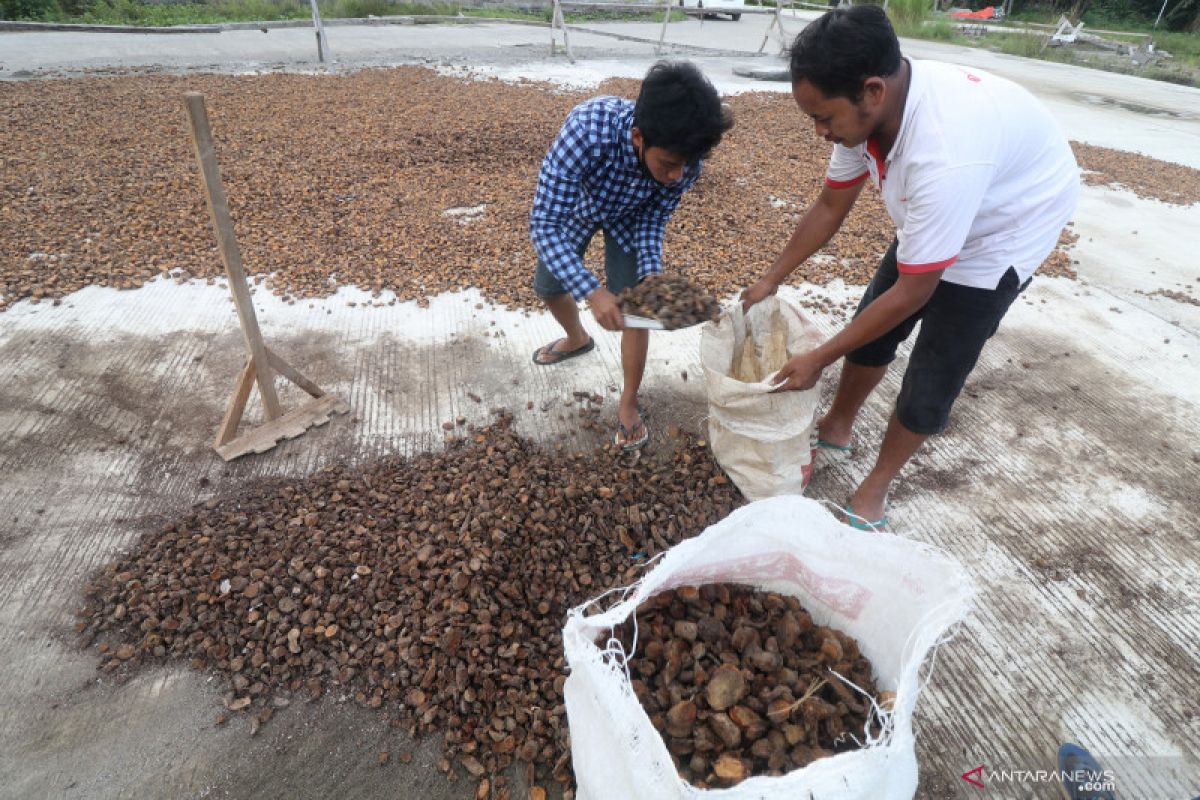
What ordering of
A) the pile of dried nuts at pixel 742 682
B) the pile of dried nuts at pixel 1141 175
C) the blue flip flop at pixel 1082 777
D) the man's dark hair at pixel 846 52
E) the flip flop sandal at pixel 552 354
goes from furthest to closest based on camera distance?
the pile of dried nuts at pixel 1141 175, the flip flop sandal at pixel 552 354, the blue flip flop at pixel 1082 777, the man's dark hair at pixel 846 52, the pile of dried nuts at pixel 742 682

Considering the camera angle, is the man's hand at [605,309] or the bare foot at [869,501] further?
the bare foot at [869,501]

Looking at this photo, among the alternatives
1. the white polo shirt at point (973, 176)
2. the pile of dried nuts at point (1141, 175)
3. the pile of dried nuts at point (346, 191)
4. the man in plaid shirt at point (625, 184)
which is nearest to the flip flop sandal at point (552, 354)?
the man in plaid shirt at point (625, 184)

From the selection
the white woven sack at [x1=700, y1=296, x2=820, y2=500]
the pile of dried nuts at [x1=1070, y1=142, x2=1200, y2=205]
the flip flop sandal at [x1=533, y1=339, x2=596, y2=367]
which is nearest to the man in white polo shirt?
the white woven sack at [x1=700, y1=296, x2=820, y2=500]

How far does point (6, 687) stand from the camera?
1668 mm

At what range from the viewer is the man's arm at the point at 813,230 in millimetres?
2109

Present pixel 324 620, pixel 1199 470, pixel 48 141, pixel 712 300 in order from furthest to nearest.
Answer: pixel 48 141
pixel 1199 470
pixel 712 300
pixel 324 620

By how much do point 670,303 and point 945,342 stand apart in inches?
32.2

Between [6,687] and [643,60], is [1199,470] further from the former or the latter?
[643,60]

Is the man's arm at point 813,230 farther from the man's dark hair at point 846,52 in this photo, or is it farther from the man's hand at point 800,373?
the man's dark hair at point 846,52

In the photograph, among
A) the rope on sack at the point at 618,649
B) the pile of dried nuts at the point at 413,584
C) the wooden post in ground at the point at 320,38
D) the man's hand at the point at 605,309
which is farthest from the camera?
the wooden post in ground at the point at 320,38

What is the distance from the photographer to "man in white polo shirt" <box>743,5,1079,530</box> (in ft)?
4.77

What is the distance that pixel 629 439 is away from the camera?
2.51 meters

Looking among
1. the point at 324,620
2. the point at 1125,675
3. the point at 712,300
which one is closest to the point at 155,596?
the point at 324,620

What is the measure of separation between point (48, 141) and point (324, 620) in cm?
579
